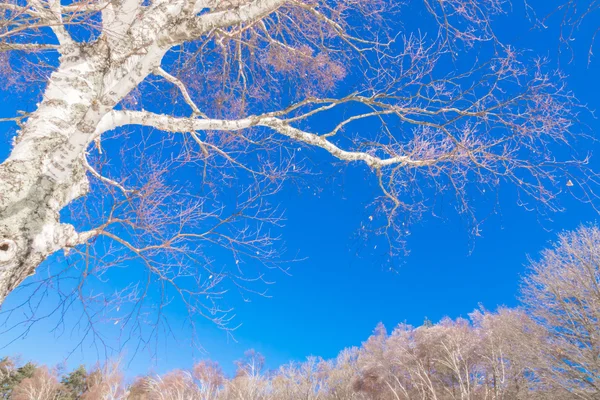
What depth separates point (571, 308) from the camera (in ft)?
39.5

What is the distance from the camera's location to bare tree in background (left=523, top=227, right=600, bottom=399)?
11.0 metres

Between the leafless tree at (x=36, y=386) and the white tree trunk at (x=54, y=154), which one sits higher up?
the white tree trunk at (x=54, y=154)

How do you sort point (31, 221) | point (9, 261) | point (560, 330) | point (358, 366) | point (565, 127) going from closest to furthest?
point (9, 261)
point (31, 221)
point (565, 127)
point (560, 330)
point (358, 366)

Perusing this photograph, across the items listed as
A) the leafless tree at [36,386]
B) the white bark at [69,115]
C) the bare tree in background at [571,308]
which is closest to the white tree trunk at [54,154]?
the white bark at [69,115]

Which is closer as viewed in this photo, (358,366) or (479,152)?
(479,152)

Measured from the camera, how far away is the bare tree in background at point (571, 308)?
11.0 metres

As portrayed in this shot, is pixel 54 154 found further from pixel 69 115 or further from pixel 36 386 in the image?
pixel 36 386

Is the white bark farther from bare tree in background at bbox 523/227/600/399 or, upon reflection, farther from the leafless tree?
the leafless tree

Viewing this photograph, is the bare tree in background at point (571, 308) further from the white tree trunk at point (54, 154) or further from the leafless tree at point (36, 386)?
the leafless tree at point (36, 386)

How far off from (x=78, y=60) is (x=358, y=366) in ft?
117

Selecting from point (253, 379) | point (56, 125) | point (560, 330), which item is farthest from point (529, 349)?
point (56, 125)

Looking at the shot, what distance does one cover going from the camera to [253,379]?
13844 millimetres

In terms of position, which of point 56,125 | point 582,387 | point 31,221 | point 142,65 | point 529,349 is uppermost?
point 529,349

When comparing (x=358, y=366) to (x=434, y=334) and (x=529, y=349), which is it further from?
(x=529, y=349)
